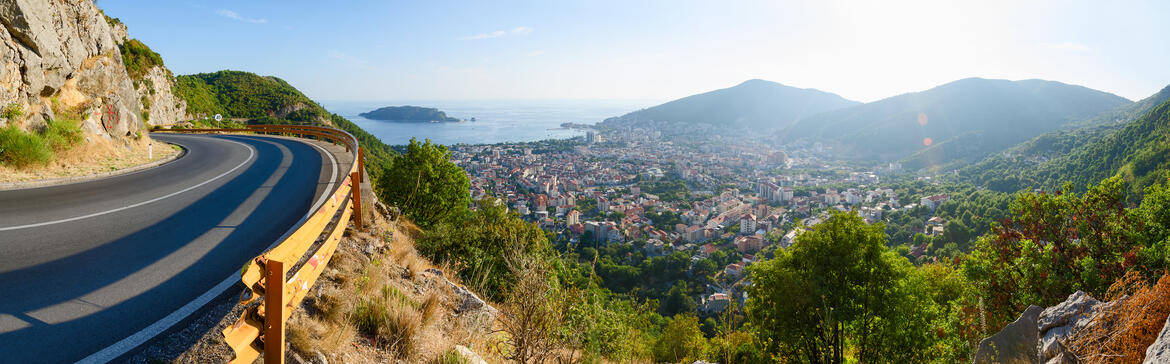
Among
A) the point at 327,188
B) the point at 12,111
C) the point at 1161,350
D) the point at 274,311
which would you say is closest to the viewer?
the point at 274,311

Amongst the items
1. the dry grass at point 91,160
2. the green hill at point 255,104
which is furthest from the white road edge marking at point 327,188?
the green hill at point 255,104

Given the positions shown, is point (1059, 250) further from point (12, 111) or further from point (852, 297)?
point (12, 111)

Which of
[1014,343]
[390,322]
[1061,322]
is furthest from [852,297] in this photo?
[390,322]

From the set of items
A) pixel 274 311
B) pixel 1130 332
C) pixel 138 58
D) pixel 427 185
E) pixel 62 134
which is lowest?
pixel 427 185

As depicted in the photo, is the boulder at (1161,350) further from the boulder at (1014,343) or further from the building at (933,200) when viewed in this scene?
the building at (933,200)

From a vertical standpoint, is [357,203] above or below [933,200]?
above
